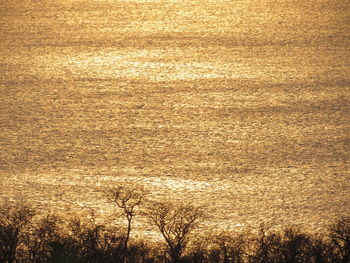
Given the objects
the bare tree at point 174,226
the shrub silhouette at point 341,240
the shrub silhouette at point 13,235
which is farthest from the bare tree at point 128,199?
the shrub silhouette at point 341,240

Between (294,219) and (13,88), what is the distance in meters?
2.36

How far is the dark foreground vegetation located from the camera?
10.2 feet

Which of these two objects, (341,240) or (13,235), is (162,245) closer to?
(13,235)

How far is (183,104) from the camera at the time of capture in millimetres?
4836

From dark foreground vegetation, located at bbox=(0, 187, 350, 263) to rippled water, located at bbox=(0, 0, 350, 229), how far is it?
0.52 metres

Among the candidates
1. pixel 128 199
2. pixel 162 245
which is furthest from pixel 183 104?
pixel 162 245

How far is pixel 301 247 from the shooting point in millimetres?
3092

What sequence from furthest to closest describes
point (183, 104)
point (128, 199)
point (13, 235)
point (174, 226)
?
1. point (183, 104)
2. point (128, 199)
3. point (174, 226)
4. point (13, 235)

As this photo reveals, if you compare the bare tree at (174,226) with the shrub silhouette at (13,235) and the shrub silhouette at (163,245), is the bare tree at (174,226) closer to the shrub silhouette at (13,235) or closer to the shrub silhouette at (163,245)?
the shrub silhouette at (163,245)

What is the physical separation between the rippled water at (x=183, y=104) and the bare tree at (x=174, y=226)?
44 centimetres

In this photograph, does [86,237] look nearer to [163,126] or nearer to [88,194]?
[88,194]

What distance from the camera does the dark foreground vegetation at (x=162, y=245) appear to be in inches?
122

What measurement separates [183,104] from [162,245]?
170 cm

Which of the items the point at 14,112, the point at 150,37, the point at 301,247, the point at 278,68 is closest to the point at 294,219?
the point at 301,247
